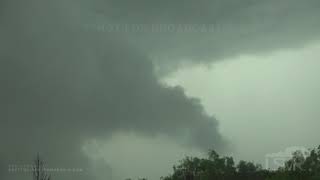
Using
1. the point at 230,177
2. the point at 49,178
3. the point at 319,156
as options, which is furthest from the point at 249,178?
the point at 49,178

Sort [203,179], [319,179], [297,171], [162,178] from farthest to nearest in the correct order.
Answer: [162,178]
[203,179]
[297,171]
[319,179]

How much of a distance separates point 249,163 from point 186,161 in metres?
11.4

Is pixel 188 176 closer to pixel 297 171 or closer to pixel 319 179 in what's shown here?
pixel 297 171

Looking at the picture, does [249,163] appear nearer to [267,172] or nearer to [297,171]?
[267,172]

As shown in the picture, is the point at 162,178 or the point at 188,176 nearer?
the point at 188,176

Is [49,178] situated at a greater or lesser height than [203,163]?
lesser

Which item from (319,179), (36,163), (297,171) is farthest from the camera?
(297,171)

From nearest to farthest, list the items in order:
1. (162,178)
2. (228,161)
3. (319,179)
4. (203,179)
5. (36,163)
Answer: (36,163)
(319,179)
(203,179)
(228,161)
(162,178)

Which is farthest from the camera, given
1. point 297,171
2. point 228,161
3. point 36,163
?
point 228,161

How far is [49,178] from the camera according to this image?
204ft

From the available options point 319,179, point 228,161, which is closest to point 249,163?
point 228,161

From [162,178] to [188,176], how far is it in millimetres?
9114

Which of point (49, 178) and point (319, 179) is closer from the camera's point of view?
point (49, 178)

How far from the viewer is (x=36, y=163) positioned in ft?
201
